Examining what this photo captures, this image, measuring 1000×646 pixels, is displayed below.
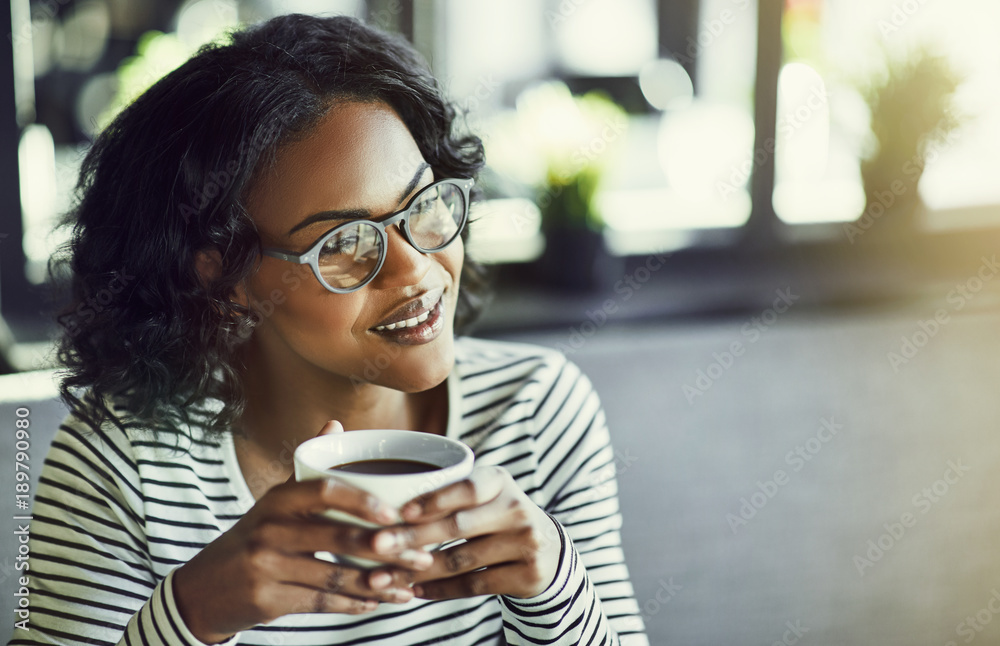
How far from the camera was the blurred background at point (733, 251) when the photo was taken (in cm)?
149

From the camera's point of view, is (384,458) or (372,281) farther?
(372,281)

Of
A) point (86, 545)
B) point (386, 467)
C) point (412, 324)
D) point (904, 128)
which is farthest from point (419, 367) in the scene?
point (904, 128)

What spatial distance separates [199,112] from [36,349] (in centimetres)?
88

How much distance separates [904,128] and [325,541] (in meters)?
2.06

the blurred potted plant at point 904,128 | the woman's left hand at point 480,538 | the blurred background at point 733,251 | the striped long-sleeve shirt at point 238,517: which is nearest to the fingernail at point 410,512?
the woman's left hand at point 480,538

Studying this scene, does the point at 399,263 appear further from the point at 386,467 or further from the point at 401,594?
the point at 401,594

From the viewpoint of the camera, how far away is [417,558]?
664 mm

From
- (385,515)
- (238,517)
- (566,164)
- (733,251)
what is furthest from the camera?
(733,251)

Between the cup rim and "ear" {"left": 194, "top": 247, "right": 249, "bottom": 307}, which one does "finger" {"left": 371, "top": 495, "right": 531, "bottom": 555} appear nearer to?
the cup rim

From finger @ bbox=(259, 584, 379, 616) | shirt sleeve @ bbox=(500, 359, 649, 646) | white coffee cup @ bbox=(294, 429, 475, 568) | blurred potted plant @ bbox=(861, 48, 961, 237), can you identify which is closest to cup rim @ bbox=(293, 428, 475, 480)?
white coffee cup @ bbox=(294, 429, 475, 568)

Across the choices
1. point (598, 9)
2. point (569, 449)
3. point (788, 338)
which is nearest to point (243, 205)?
point (569, 449)

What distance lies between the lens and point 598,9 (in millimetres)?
2516

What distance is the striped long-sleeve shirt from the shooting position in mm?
990

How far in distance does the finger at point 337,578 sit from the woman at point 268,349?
104 mm
